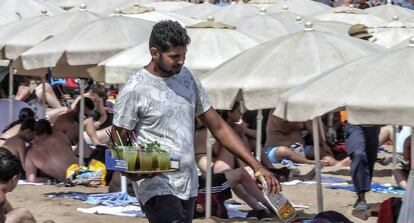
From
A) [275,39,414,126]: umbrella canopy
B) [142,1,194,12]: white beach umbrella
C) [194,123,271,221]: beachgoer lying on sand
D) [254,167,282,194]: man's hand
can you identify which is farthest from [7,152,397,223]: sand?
[142,1,194,12]: white beach umbrella

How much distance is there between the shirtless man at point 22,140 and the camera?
436 inches

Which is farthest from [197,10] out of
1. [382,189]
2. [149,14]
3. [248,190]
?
[248,190]

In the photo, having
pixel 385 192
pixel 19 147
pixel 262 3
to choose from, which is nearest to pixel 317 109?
pixel 385 192

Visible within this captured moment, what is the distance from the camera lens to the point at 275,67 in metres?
8.66

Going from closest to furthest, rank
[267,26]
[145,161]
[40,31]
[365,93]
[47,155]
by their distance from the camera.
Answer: [145,161] < [365,93] < [47,155] < [40,31] < [267,26]

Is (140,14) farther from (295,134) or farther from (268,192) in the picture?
(268,192)

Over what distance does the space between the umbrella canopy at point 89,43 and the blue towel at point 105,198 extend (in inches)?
53.6

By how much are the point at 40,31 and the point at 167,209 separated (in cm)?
854

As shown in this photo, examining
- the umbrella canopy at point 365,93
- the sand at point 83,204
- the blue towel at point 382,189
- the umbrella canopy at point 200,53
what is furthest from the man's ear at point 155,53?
the blue towel at point 382,189

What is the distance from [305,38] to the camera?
9000 millimetres

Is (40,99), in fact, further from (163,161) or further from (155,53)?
(163,161)

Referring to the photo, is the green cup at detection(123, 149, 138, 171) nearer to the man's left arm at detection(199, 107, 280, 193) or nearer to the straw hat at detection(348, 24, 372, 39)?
the man's left arm at detection(199, 107, 280, 193)

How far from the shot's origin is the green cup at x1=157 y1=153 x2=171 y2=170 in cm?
480

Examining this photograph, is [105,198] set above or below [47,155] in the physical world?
below
